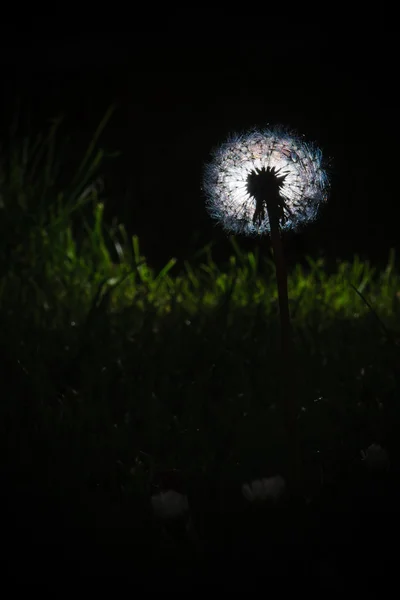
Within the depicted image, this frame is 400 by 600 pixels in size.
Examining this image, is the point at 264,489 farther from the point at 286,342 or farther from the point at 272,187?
the point at 272,187

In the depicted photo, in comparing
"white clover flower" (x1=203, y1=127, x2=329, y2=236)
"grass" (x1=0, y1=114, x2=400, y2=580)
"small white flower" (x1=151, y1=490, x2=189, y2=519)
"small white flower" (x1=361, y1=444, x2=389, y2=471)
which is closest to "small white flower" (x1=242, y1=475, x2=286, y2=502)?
"grass" (x1=0, y1=114, x2=400, y2=580)

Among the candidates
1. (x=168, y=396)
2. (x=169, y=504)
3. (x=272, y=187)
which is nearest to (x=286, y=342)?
(x=272, y=187)

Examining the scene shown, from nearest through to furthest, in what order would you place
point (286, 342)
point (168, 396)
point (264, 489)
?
point (286, 342), point (264, 489), point (168, 396)

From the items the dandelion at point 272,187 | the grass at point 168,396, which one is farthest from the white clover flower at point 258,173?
the grass at point 168,396

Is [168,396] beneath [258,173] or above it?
beneath

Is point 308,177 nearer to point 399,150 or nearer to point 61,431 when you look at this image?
point 61,431

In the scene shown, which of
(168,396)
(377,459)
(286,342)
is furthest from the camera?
(168,396)
